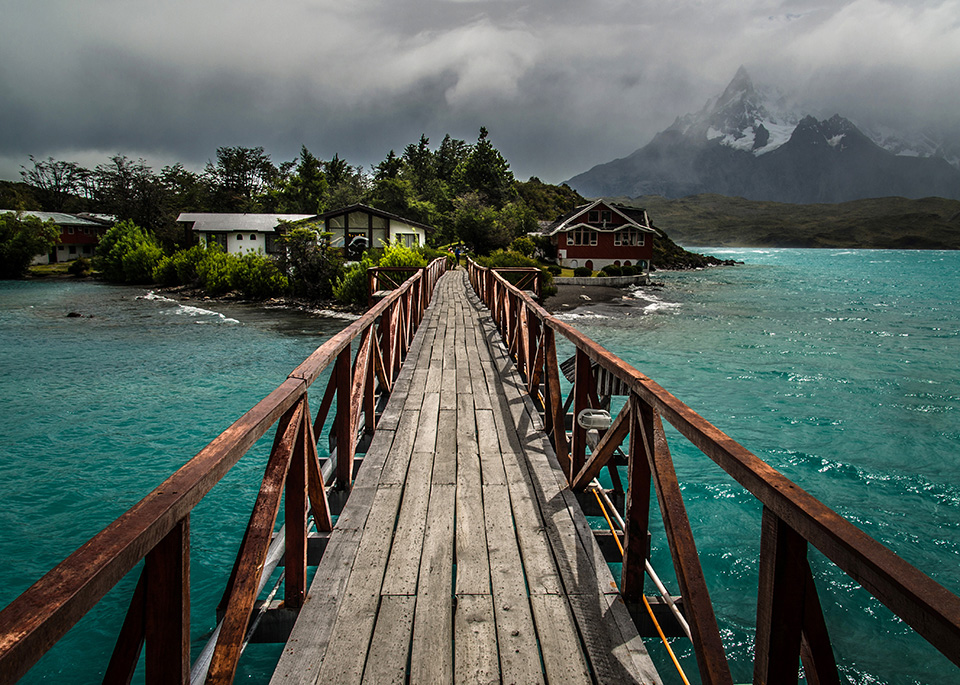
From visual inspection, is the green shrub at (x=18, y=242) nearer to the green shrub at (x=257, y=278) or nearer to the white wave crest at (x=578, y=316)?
the green shrub at (x=257, y=278)

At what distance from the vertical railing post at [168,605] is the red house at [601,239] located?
169 ft

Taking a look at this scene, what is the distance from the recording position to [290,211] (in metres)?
69.0

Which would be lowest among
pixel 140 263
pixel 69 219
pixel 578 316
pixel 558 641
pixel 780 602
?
pixel 578 316

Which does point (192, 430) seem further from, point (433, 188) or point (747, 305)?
point (433, 188)

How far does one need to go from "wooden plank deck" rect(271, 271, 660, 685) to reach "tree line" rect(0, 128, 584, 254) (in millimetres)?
44015

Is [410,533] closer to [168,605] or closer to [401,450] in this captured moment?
[401,450]

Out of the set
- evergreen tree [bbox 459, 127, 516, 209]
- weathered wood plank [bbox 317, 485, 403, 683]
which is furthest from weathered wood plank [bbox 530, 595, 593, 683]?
evergreen tree [bbox 459, 127, 516, 209]

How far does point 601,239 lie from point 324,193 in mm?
37006

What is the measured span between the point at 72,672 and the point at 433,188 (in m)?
69.2

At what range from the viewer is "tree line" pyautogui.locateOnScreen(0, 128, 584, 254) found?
53.8 metres

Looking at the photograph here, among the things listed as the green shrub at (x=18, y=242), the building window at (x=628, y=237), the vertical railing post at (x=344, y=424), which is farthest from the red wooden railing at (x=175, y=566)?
the green shrub at (x=18, y=242)

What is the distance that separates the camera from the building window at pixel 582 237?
171ft

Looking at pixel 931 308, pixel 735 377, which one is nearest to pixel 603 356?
pixel 735 377

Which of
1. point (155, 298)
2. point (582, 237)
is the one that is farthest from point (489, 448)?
point (582, 237)
